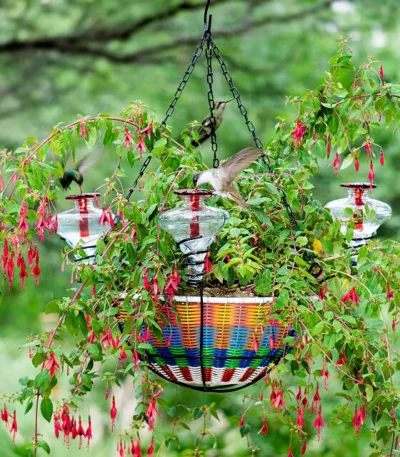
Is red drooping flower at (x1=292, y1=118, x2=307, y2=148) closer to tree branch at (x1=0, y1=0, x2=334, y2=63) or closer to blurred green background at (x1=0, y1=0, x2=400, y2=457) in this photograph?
blurred green background at (x1=0, y1=0, x2=400, y2=457)

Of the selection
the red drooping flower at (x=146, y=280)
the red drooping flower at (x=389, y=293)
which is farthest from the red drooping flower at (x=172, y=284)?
the red drooping flower at (x=389, y=293)

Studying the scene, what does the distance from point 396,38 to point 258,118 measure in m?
1.33

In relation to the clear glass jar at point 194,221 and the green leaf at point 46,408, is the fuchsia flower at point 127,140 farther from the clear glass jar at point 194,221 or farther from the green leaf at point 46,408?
the green leaf at point 46,408

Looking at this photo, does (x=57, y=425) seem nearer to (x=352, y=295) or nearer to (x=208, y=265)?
(x=208, y=265)

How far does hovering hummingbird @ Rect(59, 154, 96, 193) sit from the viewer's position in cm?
199

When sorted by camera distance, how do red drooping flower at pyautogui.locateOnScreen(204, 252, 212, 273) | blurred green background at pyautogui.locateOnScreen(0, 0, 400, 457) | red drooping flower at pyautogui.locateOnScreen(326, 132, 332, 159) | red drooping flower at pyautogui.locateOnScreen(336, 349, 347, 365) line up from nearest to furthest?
red drooping flower at pyautogui.locateOnScreen(204, 252, 212, 273)
red drooping flower at pyautogui.locateOnScreen(336, 349, 347, 365)
red drooping flower at pyautogui.locateOnScreen(326, 132, 332, 159)
blurred green background at pyautogui.locateOnScreen(0, 0, 400, 457)

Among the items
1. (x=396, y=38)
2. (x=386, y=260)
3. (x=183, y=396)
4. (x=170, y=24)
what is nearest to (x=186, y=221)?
(x=386, y=260)

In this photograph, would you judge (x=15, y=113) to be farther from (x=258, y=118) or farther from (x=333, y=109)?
(x=333, y=109)

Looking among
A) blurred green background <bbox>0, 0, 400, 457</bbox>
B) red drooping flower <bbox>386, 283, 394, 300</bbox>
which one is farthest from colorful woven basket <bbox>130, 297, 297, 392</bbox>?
blurred green background <bbox>0, 0, 400, 457</bbox>

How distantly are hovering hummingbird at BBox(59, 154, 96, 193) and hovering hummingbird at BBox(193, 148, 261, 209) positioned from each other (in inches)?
18.5

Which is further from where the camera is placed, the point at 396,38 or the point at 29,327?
the point at 396,38

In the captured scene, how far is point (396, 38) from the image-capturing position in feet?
19.4

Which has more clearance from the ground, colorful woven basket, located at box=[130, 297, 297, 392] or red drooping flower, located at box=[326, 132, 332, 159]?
red drooping flower, located at box=[326, 132, 332, 159]

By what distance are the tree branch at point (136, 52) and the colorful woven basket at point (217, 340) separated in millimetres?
3964
